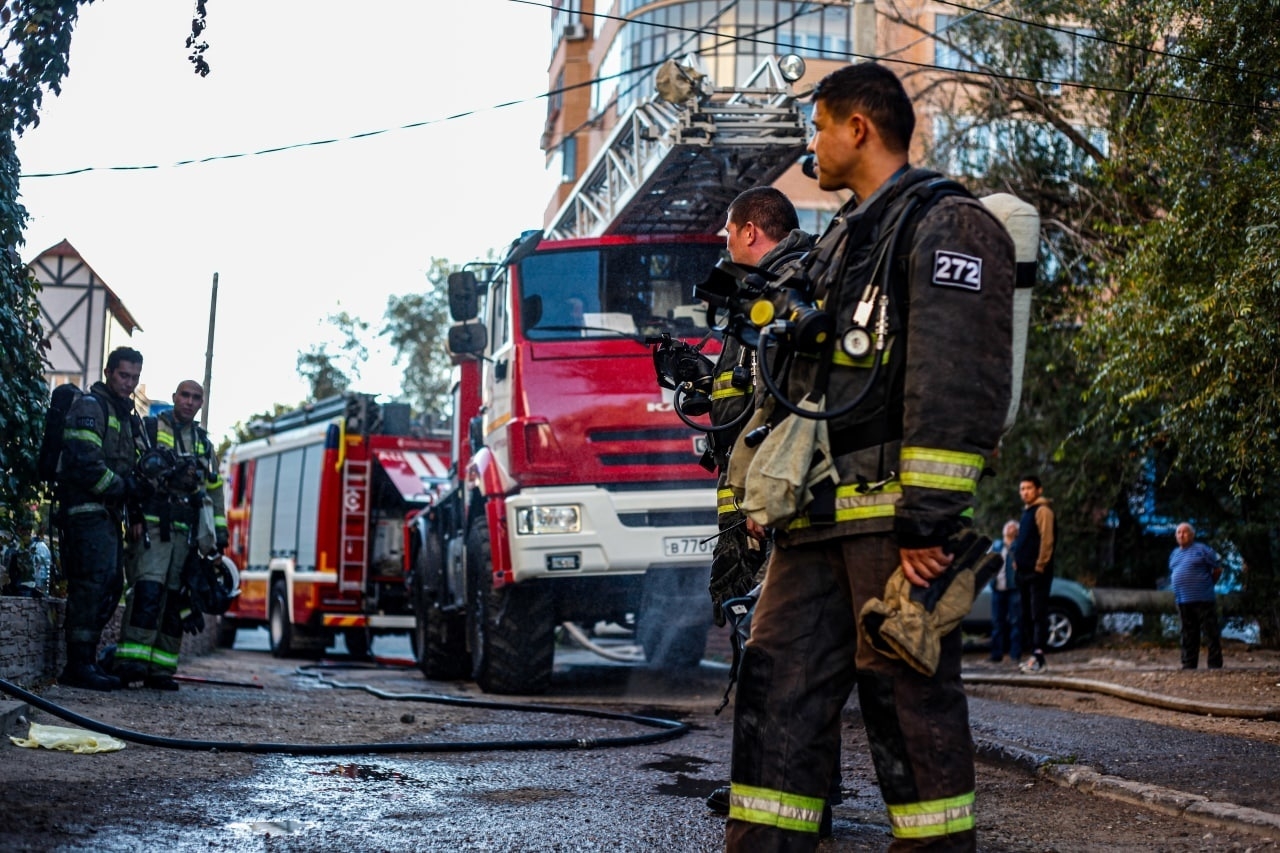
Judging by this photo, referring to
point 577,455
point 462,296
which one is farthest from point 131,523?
point 577,455

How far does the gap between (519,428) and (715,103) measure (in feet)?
9.04

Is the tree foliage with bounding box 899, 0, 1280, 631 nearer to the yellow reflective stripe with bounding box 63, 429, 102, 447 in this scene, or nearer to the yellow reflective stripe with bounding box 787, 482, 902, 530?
the yellow reflective stripe with bounding box 63, 429, 102, 447

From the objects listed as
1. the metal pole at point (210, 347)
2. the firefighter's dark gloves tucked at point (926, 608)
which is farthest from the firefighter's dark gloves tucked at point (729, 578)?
the metal pole at point (210, 347)

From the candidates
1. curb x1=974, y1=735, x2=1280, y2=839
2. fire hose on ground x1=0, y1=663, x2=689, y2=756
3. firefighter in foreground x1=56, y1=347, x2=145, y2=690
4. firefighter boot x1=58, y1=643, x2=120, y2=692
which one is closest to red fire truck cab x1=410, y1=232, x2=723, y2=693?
fire hose on ground x1=0, y1=663, x2=689, y2=756

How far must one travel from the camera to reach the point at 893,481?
3250 mm

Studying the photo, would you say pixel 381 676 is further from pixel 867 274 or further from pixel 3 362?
pixel 867 274

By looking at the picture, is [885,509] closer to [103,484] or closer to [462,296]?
[103,484]

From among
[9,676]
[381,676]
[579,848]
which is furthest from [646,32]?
[579,848]

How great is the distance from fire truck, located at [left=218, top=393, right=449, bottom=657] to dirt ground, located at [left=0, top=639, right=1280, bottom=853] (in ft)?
21.1

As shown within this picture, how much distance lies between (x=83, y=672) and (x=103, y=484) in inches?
46.4

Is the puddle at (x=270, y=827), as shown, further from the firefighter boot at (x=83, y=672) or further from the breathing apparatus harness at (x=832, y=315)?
the firefighter boot at (x=83, y=672)

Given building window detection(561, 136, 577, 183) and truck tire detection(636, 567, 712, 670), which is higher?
building window detection(561, 136, 577, 183)

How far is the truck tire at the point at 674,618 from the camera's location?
9.98 metres

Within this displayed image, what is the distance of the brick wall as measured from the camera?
7918 mm
